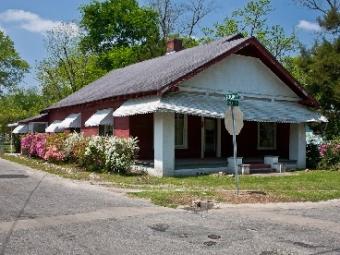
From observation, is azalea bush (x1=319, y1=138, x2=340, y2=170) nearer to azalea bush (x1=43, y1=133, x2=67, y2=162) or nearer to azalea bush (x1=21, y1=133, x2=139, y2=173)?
azalea bush (x1=21, y1=133, x2=139, y2=173)

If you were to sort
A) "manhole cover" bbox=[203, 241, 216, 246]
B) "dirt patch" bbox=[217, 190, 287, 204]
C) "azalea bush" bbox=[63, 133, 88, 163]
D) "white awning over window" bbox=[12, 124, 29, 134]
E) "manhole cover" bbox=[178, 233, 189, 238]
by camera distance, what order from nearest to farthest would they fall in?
"manhole cover" bbox=[203, 241, 216, 246] → "manhole cover" bbox=[178, 233, 189, 238] → "dirt patch" bbox=[217, 190, 287, 204] → "azalea bush" bbox=[63, 133, 88, 163] → "white awning over window" bbox=[12, 124, 29, 134]

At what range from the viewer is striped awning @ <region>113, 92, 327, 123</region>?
18547 millimetres

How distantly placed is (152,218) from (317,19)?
74.8ft

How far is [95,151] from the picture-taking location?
767 inches

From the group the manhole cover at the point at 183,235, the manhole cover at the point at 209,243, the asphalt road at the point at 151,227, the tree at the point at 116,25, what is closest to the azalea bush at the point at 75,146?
the asphalt road at the point at 151,227

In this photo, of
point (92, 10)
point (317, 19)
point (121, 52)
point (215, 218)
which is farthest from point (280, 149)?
point (92, 10)

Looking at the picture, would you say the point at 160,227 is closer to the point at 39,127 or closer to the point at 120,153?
the point at 120,153

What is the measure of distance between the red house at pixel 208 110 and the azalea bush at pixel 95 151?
3.45ft

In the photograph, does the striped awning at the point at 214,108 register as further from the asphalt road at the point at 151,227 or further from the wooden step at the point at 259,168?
the asphalt road at the point at 151,227

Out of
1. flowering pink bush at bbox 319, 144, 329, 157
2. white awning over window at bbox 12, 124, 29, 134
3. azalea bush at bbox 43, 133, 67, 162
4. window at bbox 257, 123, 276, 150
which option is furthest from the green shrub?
white awning over window at bbox 12, 124, 29, 134

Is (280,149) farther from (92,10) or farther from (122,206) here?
(92,10)

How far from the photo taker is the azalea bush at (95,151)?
1850cm

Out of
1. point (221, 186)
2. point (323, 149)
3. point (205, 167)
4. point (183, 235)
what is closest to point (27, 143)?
point (205, 167)

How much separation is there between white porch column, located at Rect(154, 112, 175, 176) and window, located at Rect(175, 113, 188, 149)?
372 centimetres
